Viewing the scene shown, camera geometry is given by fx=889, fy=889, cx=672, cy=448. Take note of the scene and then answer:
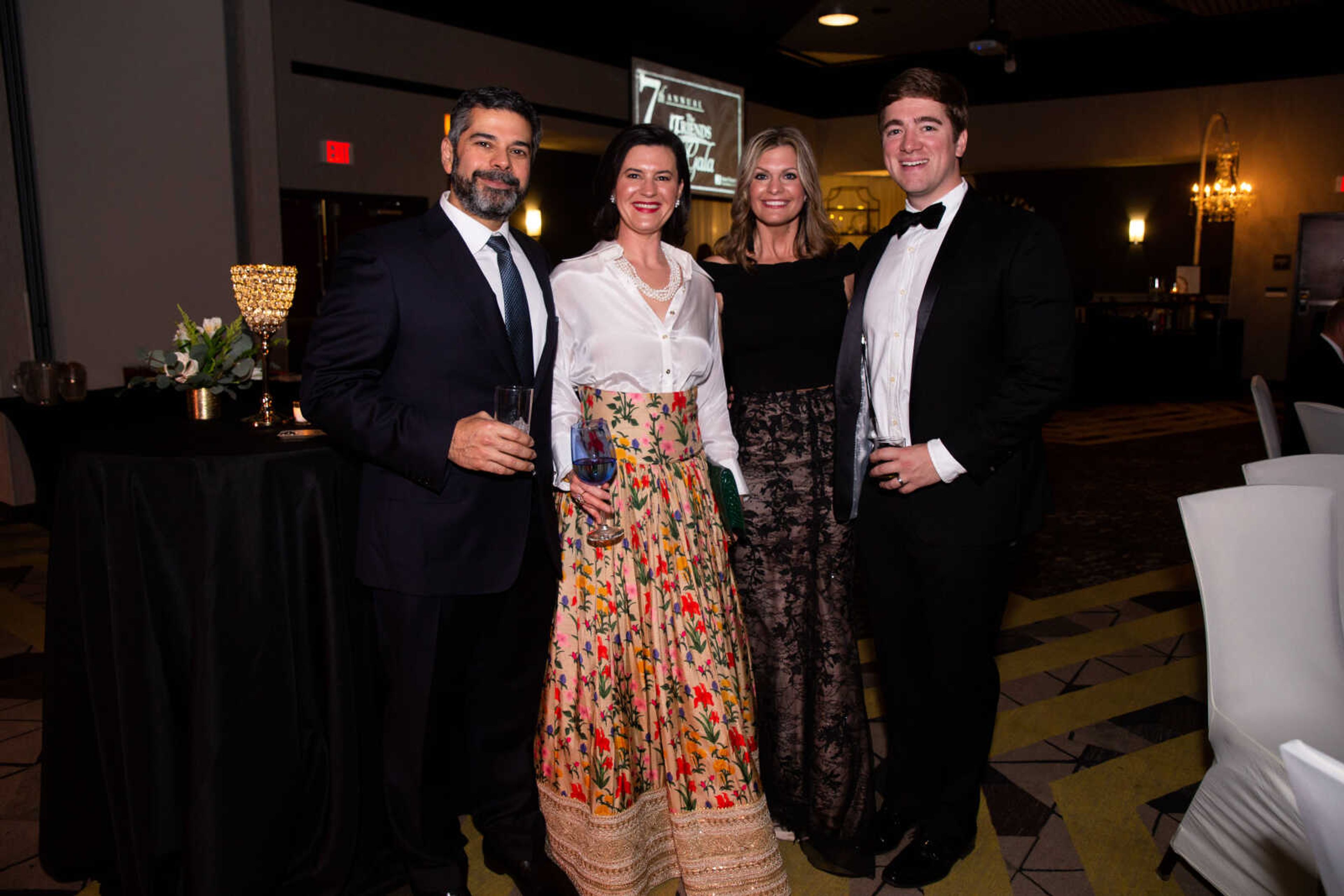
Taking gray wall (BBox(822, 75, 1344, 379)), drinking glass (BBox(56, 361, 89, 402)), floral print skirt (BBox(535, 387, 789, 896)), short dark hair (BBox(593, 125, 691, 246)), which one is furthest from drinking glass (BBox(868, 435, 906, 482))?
gray wall (BBox(822, 75, 1344, 379))

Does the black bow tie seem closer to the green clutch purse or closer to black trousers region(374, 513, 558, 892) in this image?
the green clutch purse

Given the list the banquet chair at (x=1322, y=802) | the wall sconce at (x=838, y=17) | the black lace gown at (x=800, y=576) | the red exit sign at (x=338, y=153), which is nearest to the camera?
the banquet chair at (x=1322, y=802)

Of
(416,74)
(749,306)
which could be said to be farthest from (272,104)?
(749,306)

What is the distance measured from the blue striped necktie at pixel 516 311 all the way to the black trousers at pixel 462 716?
1.16 ft

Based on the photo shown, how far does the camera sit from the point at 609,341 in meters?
2.05

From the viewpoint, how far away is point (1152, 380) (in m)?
10.7

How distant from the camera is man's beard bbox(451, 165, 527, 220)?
1.87m

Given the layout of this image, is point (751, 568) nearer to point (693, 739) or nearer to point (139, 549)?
point (693, 739)

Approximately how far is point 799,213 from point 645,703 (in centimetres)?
131

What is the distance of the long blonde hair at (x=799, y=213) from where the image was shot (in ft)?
→ 7.57

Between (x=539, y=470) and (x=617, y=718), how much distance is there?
584mm

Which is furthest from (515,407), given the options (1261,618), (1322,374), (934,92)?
(1322,374)

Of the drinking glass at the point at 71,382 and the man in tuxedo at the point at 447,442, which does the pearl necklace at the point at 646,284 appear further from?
the drinking glass at the point at 71,382

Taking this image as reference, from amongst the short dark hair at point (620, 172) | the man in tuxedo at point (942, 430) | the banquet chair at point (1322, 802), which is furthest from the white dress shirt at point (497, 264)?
the banquet chair at point (1322, 802)
